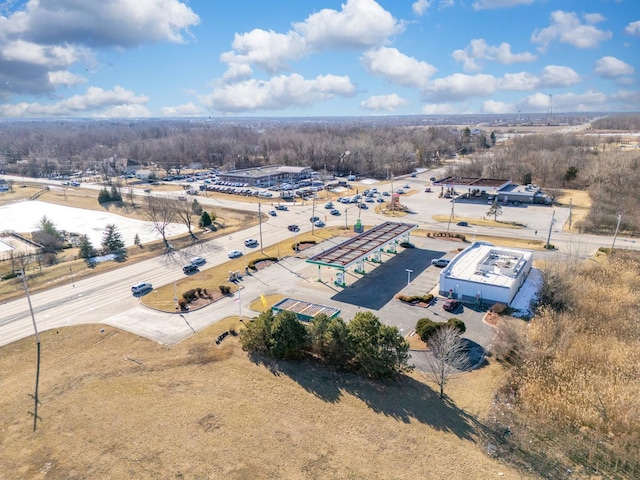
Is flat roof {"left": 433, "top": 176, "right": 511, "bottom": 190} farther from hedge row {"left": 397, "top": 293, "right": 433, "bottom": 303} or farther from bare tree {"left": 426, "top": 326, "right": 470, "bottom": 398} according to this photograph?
bare tree {"left": 426, "top": 326, "right": 470, "bottom": 398}

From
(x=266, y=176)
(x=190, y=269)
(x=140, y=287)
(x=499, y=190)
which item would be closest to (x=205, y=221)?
(x=190, y=269)

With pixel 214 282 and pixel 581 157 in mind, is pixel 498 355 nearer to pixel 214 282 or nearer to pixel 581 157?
pixel 214 282

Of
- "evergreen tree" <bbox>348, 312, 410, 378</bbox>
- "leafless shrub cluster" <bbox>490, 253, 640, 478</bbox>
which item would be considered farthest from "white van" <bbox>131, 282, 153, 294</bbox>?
"leafless shrub cluster" <bbox>490, 253, 640, 478</bbox>

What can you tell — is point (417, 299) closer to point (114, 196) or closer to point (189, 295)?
point (189, 295)

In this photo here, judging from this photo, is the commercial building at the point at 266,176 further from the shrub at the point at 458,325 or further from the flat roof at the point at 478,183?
the shrub at the point at 458,325

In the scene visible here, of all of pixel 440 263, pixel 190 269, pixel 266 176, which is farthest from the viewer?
pixel 266 176

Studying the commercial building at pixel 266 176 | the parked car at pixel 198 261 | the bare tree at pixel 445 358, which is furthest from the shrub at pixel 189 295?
the commercial building at pixel 266 176
